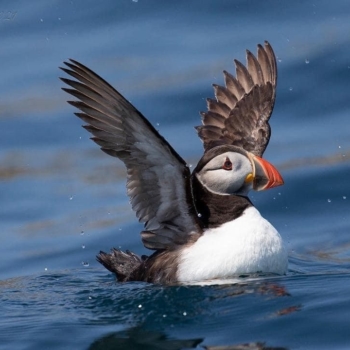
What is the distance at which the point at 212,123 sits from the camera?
828 cm

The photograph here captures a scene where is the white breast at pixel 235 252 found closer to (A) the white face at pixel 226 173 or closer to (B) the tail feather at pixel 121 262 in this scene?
(A) the white face at pixel 226 173

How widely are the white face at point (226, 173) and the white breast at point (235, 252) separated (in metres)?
0.20

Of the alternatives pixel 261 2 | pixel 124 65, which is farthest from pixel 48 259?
pixel 261 2

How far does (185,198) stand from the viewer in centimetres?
734

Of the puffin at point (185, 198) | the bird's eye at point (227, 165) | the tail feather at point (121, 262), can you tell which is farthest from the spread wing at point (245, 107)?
the tail feather at point (121, 262)

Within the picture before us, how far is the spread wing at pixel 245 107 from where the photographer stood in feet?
26.7

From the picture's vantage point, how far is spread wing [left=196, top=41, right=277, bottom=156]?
8.12 meters

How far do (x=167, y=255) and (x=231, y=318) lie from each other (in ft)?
3.00

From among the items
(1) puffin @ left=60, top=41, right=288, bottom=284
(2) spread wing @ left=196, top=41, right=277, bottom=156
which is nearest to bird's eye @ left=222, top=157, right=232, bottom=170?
(1) puffin @ left=60, top=41, right=288, bottom=284

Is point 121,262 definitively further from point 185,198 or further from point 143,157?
point 143,157

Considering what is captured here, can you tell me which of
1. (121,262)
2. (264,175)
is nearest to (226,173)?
(264,175)

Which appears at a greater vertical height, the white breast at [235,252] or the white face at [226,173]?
the white face at [226,173]

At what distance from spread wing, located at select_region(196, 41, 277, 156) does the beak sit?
628mm

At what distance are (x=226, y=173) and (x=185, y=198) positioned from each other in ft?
0.99
